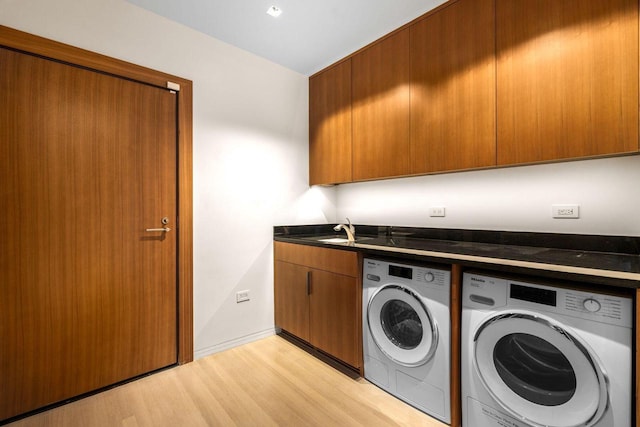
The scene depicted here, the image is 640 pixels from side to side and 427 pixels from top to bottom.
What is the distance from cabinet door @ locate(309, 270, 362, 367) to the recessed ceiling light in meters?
1.83

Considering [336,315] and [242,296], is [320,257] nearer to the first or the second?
[336,315]

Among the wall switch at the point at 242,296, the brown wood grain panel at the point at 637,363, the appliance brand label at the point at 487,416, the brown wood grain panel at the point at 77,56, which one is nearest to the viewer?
the brown wood grain panel at the point at 637,363

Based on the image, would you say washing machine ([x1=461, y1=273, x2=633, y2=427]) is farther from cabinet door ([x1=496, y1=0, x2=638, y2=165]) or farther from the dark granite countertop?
cabinet door ([x1=496, y1=0, x2=638, y2=165])

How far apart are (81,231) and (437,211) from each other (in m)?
2.42

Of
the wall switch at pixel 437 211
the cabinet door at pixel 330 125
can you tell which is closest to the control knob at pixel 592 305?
the wall switch at pixel 437 211

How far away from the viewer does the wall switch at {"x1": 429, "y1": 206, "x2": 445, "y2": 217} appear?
2.26 meters

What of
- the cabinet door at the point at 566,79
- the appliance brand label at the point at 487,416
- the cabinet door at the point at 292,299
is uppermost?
the cabinet door at the point at 566,79

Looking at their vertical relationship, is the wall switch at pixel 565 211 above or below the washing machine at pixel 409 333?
above

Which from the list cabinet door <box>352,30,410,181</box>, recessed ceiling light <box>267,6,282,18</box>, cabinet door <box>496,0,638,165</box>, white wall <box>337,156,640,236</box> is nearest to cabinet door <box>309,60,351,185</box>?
cabinet door <box>352,30,410,181</box>

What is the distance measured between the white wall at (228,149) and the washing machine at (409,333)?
3.63ft

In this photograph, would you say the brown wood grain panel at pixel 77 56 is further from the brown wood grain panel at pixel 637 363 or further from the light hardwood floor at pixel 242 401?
the brown wood grain panel at pixel 637 363

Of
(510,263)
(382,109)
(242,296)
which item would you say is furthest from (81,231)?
(510,263)

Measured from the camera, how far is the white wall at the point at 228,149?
1.94 m

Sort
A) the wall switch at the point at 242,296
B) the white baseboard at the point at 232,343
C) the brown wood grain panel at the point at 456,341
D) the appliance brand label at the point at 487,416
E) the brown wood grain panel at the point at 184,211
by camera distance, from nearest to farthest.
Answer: the appliance brand label at the point at 487,416, the brown wood grain panel at the point at 456,341, the brown wood grain panel at the point at 184,211, the white baseboard at the point at 232,343, the wall switch at the point at 242,296
